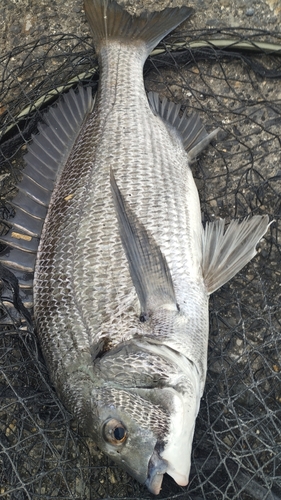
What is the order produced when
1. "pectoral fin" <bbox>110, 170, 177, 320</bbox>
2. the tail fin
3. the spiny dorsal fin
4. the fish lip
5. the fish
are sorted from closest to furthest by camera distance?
1. the fish lip
2. the fish
3. "pectoral fin" <bbox>110, 170, 177, 320</bbox>
4. the spiny dorsal fin
5. the tail fin

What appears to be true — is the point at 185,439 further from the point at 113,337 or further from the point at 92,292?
the point at 92,292

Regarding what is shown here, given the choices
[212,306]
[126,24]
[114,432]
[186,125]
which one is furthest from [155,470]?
[126,24]

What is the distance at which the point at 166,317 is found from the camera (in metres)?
2.40

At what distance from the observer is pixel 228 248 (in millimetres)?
2760

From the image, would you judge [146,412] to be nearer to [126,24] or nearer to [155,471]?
[155,471]

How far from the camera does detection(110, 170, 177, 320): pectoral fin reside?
240 cm

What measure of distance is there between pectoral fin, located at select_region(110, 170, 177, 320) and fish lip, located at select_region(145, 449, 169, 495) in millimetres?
647

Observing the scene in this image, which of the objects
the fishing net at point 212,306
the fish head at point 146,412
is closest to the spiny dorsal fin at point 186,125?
the fishing net at point 212,306

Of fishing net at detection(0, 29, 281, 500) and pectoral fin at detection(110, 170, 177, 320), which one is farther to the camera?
fishing net at detection(0, 29, 281, 500)

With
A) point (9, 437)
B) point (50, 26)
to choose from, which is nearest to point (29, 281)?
point (9, 437)

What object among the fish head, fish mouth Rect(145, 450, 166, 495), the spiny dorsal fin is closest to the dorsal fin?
the spiny dorsal fin

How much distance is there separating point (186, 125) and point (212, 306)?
1.21 metres

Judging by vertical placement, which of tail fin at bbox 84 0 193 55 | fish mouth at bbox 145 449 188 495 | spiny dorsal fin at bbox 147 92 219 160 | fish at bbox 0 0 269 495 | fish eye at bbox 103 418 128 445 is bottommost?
fish mouth at bbox 145 449 188 495

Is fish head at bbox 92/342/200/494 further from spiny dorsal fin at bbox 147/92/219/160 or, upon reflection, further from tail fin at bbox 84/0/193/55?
tail fin at bbox 84/0/193/55
